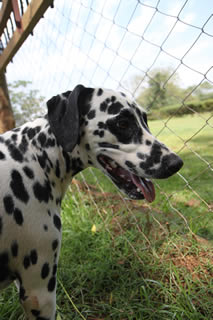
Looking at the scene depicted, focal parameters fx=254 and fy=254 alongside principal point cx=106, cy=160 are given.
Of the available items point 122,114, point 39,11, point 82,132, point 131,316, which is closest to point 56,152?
point 82,132

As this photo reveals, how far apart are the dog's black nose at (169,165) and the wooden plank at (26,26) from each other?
4.54ft

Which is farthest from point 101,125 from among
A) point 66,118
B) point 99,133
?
point 66,118

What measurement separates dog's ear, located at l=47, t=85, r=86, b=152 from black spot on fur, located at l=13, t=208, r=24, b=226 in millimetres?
380

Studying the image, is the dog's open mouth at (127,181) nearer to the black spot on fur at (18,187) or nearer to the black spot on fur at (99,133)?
the black spot on fur at (99,133)

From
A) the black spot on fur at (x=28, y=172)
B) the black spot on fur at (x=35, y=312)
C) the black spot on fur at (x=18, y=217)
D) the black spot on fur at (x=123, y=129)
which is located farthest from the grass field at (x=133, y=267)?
the black spot on fur at (x=28, y=172)

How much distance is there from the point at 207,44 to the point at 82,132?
980 mm

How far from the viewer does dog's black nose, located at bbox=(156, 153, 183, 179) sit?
1321 mm

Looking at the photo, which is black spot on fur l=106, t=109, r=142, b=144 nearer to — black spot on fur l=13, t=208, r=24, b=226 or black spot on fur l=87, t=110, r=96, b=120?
black spot on fur l=87, t=110, r=96, b=120

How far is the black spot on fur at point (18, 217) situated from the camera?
3.81 feet

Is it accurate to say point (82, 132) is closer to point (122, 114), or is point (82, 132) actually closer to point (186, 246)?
point (122, 114)

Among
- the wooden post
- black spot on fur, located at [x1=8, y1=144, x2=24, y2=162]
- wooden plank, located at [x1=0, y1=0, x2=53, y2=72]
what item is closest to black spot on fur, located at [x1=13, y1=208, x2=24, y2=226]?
black spot on fur, located at [x1=8, y1=144, x2=24, y2=162]

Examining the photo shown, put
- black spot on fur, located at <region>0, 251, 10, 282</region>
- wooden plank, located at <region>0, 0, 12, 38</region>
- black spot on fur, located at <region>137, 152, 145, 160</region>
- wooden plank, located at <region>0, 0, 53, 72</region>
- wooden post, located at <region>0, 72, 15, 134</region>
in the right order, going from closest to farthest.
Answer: black spot on fur, located at <region>0, 251, 10, 282</region>
black spot on fur, located at <region>137, 152, 145, 160</region>
wooden plank, located at <region>0, 0, 53, 72</region>
wooden plank, located at <region>0, 0, 12, 38</region>
wooden post, located at <region>0, 72, 15, 134</region>

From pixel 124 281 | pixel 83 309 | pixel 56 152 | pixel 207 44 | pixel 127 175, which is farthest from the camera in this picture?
pixel 124 281

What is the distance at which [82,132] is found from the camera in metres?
1.44
